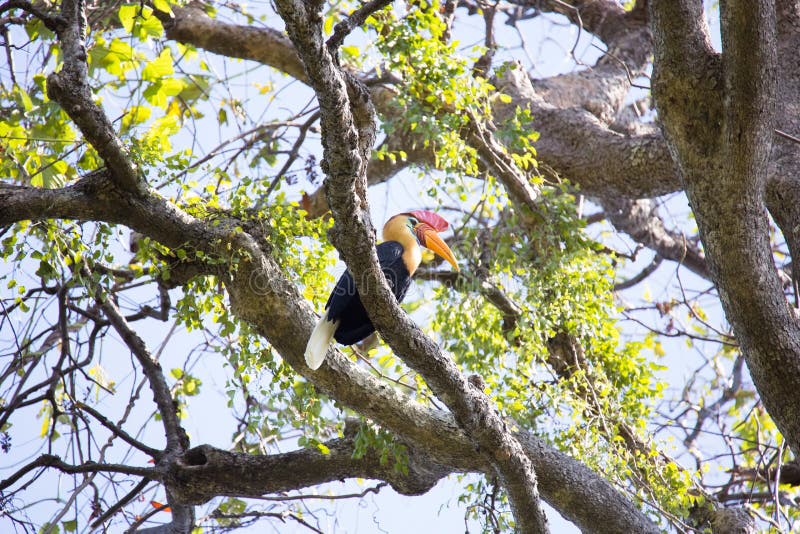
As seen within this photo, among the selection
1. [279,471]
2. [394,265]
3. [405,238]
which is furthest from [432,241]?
[279,471]

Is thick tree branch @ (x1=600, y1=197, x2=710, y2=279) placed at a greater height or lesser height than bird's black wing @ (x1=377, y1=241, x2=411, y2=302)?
greater

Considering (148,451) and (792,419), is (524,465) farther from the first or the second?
(148,451)

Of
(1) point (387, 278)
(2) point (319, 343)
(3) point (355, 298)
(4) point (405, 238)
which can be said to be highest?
(4) point (405, 238)

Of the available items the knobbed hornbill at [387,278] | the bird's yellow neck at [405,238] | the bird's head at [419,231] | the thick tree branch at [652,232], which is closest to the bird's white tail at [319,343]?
the knobbed hornbill at [387,278]

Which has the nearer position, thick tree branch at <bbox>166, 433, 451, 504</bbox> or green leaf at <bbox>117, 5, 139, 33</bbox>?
thick tree branch at <bbox>166, 433, 451, 504</bbox>

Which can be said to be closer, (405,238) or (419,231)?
(405,238)

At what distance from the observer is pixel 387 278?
10.8ft

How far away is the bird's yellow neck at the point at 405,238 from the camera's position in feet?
11.4

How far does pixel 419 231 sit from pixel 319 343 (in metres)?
1.00

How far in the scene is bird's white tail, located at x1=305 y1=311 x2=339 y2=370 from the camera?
9.37ft

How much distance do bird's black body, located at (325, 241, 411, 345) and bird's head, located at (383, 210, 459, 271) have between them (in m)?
0.14

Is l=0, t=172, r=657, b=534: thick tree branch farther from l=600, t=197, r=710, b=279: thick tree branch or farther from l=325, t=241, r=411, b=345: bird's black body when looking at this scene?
l=600, t=197, r=710, b=279: thick tree branch

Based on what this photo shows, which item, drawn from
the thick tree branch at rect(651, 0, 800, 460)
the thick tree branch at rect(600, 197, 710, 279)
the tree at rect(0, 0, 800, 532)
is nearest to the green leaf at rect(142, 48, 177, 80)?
the tree at rect(0, 0, 800, 532)

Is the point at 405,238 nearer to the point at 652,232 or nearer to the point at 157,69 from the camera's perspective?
the point at 157,69
